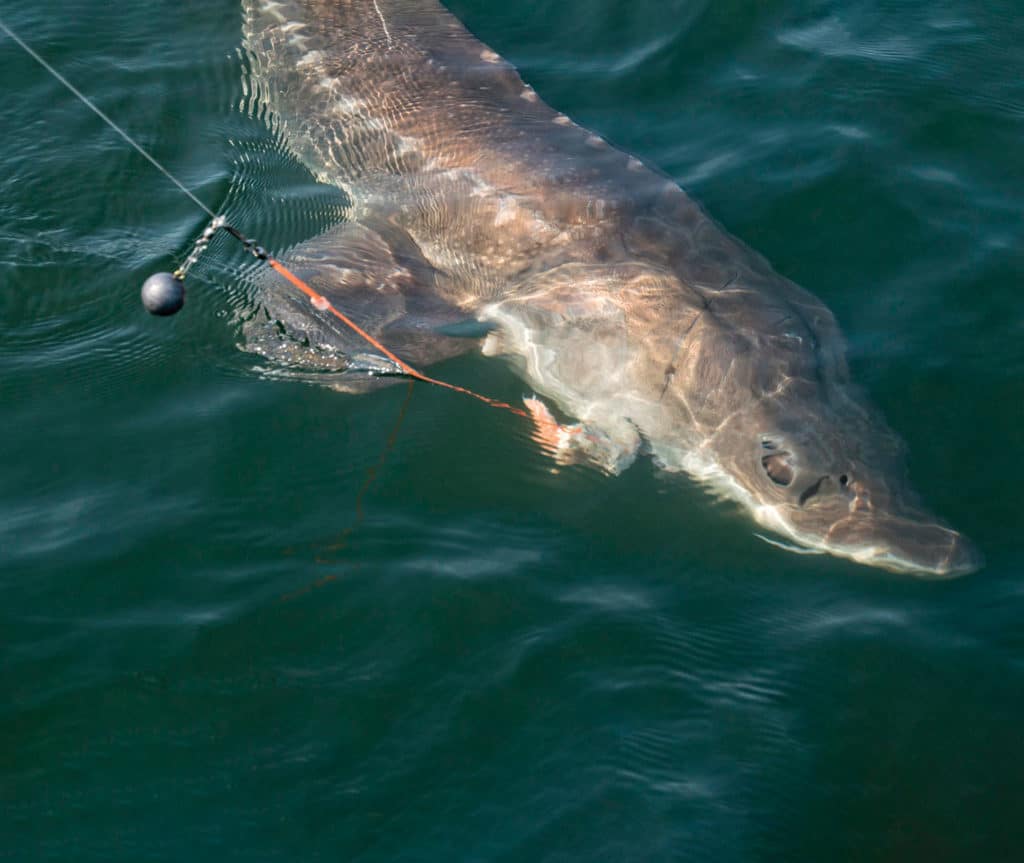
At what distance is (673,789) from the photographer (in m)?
3.96

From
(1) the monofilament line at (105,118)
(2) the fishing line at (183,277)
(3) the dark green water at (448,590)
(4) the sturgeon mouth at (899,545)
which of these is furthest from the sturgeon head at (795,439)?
(1) the monofilament line at (105,118)

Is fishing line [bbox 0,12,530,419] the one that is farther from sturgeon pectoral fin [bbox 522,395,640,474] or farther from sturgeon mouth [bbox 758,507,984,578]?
sturgeon mouth [bbox 758,507,984,578]

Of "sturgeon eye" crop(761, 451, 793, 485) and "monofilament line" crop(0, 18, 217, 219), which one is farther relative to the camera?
"monofilament line" crop(0, 18, 217, 219)

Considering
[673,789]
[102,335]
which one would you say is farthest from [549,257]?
[673,789]

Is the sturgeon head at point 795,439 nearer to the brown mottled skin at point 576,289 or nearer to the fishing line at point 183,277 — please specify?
the brown mottled skin at point 576,289

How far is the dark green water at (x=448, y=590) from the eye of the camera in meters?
3.86

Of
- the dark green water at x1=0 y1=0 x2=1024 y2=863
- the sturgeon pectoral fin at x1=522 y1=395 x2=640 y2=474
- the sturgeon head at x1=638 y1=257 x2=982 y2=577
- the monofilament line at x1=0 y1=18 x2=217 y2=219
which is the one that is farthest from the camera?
the monofilament line at x1=0 y1=18 x2=217 y2=219

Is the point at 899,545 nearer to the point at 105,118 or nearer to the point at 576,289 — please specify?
the point at 576,289

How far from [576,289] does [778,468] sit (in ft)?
5.18

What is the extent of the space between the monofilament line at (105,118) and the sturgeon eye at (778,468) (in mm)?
3557

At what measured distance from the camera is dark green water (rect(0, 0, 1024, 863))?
3863mm

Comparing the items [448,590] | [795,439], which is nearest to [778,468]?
[795,439]

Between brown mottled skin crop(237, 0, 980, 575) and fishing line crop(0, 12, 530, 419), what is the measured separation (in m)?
0.12

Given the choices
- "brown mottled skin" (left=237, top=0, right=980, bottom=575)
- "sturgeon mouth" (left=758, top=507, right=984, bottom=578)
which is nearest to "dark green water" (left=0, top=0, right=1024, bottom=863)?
"sturgeon mouth" (left=758, top=507, right=984, bottom=578)
